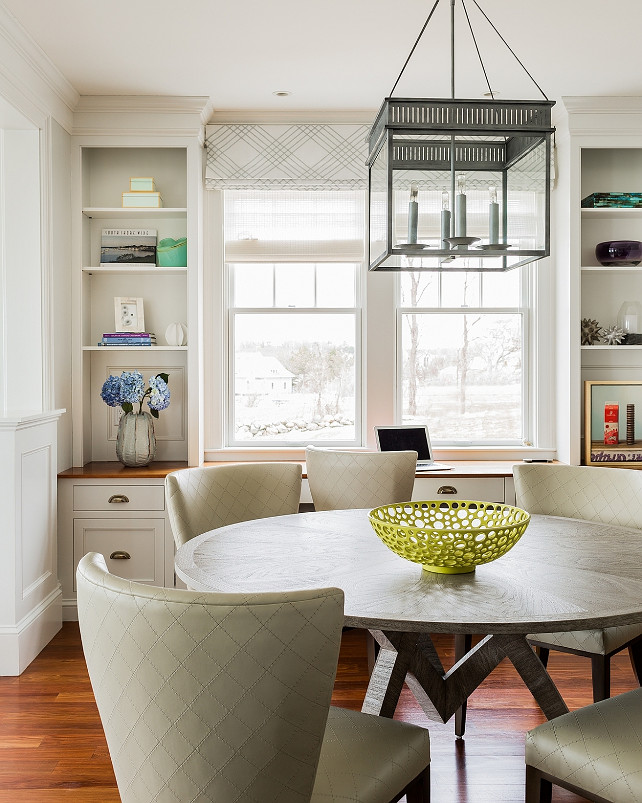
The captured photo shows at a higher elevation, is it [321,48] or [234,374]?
[321,48]

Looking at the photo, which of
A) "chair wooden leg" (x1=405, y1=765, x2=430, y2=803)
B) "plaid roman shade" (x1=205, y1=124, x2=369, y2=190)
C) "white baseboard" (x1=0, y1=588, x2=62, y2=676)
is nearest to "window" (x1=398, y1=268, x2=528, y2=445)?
"plaid roman shade" (x1=205, y1=124, x2=369, y2=190)

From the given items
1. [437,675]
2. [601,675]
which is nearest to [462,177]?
[437,675]

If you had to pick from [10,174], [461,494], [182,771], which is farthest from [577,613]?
[10,174]

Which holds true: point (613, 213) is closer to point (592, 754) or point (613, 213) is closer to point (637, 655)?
point (637, 655)

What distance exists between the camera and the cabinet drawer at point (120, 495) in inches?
148

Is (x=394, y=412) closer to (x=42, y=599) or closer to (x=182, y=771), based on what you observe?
A: (x=42, y=599)

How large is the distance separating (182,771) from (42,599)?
2.53 m

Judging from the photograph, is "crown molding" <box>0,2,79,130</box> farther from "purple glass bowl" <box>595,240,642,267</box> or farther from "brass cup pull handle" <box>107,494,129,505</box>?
"purple glass bowl" <box>595,240,642,267</box>

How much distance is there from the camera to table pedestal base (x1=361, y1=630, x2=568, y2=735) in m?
1.87

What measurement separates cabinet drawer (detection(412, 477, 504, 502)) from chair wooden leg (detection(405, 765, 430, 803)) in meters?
2.14

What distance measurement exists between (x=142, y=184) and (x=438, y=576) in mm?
2969

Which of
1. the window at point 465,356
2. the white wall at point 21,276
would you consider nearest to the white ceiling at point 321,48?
the white wall at point 21,276

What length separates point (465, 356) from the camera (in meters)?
4.39

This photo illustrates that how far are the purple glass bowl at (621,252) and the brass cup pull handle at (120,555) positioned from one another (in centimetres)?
295
